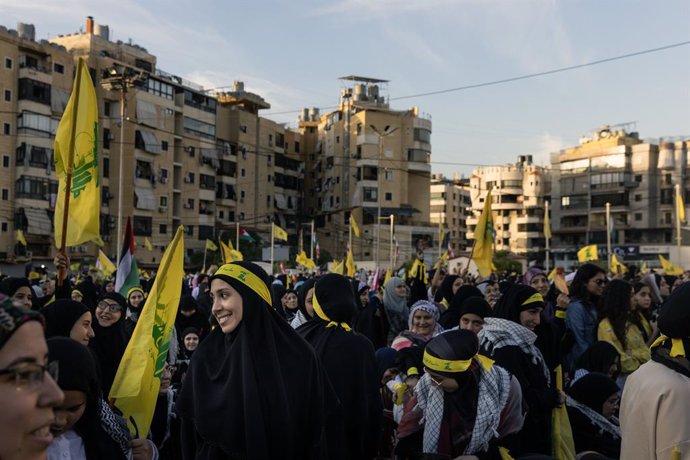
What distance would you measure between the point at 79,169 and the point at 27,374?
5710mm

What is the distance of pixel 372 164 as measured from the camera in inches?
2522

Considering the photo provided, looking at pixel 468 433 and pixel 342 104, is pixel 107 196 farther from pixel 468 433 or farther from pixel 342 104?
pixel 468 433

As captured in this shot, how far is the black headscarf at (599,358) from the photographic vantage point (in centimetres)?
549

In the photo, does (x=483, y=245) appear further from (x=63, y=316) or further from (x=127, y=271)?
(x=63, y=316)

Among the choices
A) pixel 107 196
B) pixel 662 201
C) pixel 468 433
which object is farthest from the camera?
pixel 662 201

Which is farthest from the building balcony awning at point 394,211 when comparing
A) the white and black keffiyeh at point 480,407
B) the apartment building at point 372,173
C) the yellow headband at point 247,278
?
the yellow headband at point 247,278

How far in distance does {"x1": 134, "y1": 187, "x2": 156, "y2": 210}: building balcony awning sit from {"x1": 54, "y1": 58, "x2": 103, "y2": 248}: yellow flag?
44.7 meters

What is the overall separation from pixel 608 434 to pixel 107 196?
1872 inches

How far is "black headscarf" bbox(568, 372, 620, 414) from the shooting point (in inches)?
180

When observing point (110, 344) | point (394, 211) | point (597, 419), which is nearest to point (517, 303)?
point (597, 419)

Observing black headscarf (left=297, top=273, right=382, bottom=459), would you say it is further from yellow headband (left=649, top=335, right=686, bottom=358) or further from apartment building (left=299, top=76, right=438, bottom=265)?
apartment building (left=299, top=76, right=438, bottom=265)

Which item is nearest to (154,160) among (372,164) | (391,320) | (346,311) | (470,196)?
(372,164)

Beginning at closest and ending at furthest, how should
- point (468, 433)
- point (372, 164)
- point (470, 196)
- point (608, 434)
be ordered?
point (468, 433) → point (608, 434) → point (372, 164) → point (470, 196)

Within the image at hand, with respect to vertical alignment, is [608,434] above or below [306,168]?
below
